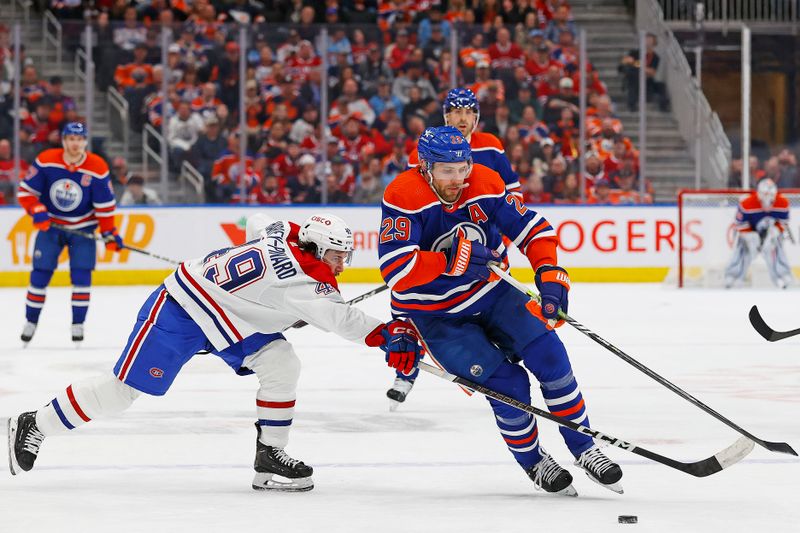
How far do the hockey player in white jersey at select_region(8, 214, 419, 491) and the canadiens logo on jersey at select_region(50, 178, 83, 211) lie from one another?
12.4ft

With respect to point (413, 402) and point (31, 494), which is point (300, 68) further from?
point (31, 494)

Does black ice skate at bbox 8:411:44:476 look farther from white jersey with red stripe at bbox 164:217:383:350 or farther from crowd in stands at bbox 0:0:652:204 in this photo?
crowd in stands at bbox 0:0:652:204

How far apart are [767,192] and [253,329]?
8.15m

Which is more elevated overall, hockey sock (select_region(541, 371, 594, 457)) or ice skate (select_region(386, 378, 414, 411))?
hockey sock (select_region(541, 371, 594, 457))

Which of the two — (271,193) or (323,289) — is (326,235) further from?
(271,193)

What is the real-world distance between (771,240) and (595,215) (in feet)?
4.73

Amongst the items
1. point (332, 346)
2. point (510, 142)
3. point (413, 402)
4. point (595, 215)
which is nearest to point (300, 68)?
point (510, 142)

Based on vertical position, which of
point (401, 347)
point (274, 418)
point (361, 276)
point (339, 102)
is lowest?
point (361, 276)

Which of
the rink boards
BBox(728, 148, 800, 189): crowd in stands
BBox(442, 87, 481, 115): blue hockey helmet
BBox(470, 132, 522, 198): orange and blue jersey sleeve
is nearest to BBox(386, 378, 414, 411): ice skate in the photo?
BBox(470, 132, 522, 198): orange and blue jersey sleeve

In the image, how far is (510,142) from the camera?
1136cm

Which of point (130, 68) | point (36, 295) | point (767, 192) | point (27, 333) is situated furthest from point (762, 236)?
point (27, 333)

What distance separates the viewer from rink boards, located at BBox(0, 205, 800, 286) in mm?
10820

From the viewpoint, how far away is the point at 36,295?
288 inches

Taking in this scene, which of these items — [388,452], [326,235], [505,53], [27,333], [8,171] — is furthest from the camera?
[505,53]
